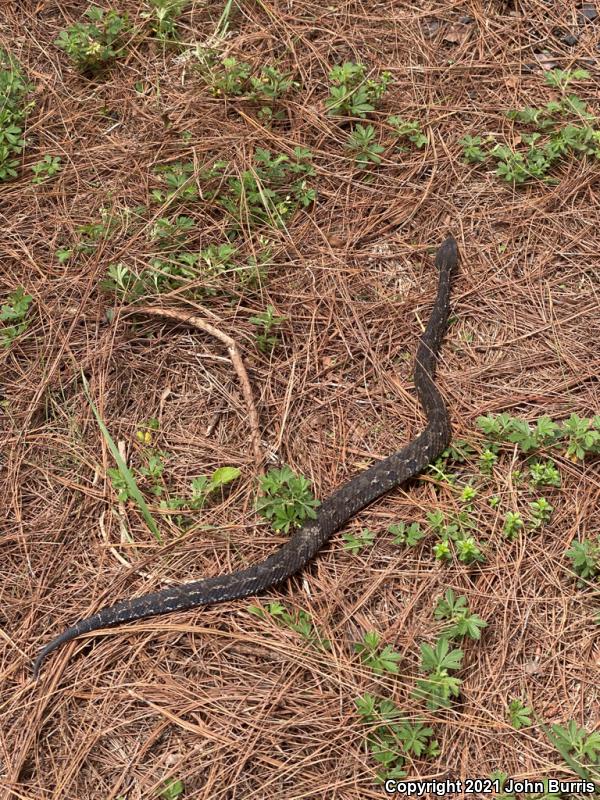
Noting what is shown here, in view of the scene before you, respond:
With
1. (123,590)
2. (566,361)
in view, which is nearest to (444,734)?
(123,590)

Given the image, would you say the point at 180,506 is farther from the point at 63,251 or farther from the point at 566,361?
the point at 566,361

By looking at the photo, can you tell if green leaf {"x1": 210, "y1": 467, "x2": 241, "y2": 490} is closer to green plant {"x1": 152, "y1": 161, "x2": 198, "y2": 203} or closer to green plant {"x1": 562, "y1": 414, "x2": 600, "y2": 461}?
green plant {"x1": 562, "y1": 414, "x2": 600, "y2": 461}

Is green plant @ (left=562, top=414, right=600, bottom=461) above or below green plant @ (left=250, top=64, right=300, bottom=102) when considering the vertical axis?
below

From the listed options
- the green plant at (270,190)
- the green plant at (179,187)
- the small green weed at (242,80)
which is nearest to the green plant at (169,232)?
the green plant at (179,187)

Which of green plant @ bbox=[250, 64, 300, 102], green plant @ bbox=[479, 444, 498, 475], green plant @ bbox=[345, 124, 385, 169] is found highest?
green plant @ bbox=[250, 64, 300, 102]

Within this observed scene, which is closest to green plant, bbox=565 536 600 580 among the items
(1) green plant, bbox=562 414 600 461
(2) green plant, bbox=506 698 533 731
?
(1) green plant, bbox=562 414 600 461

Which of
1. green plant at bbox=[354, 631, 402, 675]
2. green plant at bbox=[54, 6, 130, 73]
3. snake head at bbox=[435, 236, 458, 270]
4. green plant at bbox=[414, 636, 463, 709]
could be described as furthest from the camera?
green plant at bbox=[54, 6, 130, 73]

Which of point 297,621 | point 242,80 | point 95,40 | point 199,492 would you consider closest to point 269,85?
point 242,80
